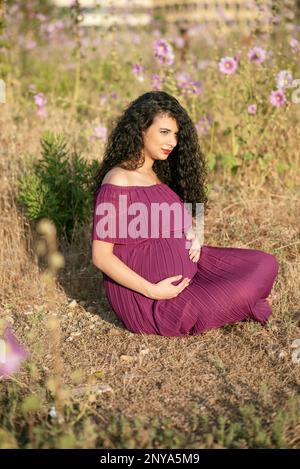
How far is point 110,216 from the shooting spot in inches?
109

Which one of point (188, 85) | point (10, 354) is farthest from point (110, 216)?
point (188, 85)

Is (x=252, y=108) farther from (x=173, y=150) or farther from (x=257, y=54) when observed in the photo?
(x=173, y=150)

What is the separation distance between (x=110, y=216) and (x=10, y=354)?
0.69 m

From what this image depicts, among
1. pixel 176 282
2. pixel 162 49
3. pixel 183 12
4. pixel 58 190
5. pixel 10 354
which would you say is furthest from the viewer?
pixel 183 12

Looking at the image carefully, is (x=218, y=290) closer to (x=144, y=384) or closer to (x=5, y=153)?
(x=144, y=384)

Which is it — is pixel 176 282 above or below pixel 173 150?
below

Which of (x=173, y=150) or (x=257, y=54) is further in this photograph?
(x=257, y=54)

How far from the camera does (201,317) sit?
2803 mm

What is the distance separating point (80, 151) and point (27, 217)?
2.08 feet

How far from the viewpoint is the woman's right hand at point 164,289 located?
8.96 feet

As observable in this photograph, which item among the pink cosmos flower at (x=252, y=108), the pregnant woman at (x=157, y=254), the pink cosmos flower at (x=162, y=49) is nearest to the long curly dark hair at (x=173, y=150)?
the pregnant woman at (x=157, y=254)

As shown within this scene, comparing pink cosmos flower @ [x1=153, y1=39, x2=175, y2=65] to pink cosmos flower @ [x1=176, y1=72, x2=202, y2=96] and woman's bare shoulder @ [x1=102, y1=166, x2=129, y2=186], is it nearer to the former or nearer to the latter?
pink cosmos flower @ [x1=176, y1=72, x2=202, y2=96]

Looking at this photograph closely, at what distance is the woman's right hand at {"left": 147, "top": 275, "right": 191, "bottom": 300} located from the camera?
8.96 ft

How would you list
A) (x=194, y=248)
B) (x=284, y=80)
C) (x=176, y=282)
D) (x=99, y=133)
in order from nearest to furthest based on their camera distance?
(x=176, y=282), (x=194, y=248), (x=284, y=80), (x=99, y=133)
